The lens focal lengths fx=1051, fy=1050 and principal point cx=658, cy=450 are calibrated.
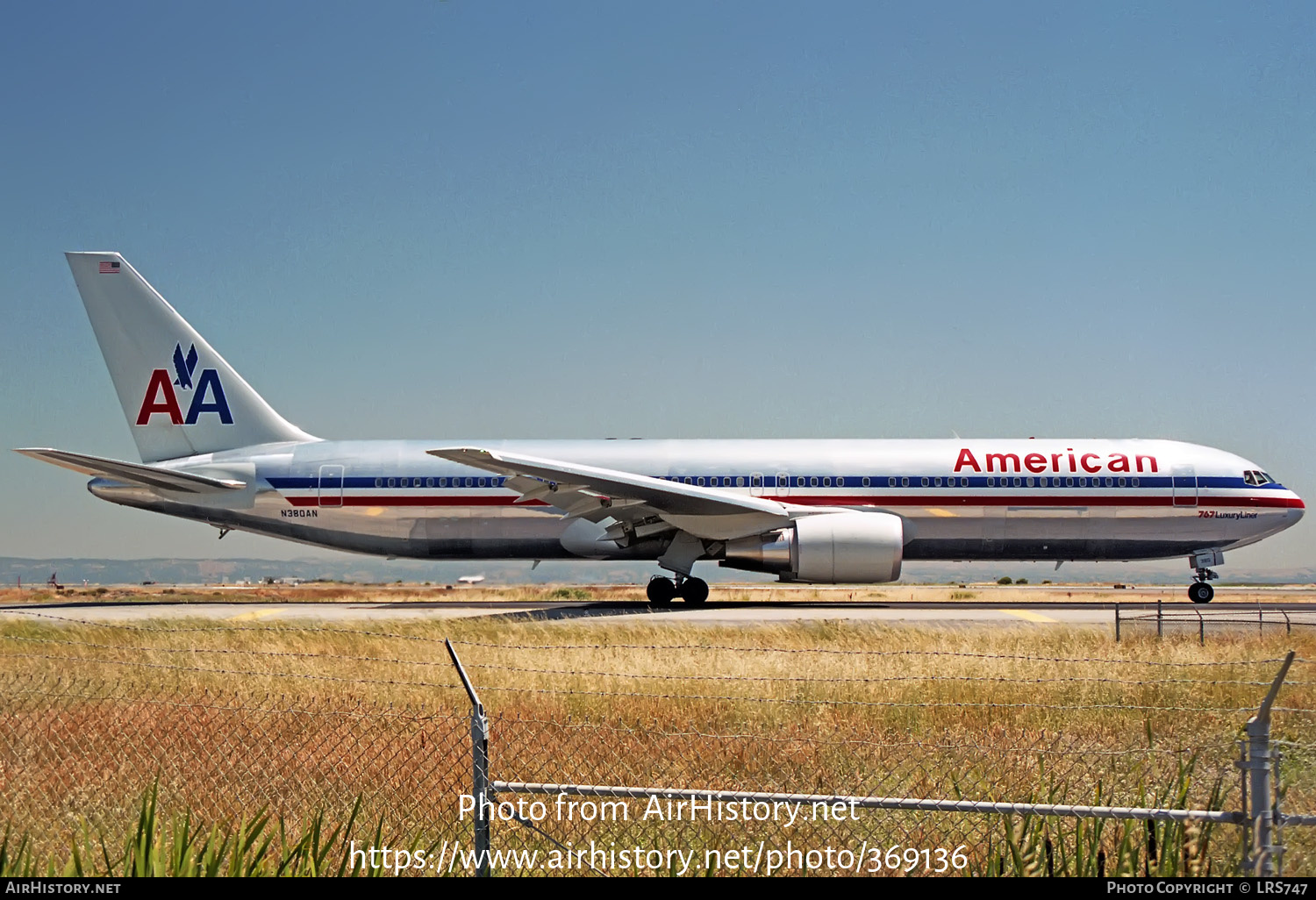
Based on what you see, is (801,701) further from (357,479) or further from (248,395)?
(248,395)

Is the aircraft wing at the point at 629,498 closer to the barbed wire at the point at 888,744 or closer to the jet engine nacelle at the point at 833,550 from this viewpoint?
the jet engine nacelle at the point at 833,550

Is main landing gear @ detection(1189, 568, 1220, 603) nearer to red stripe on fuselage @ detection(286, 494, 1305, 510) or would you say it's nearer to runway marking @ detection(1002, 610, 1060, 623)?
red stripe on fuselage @ detection(286, 494, 1305, 510)

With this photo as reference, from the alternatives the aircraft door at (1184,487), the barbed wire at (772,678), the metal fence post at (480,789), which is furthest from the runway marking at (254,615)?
the aircraft door at (1184,487)

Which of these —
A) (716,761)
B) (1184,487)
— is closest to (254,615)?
(716,761)

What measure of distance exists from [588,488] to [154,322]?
1225 centimetres

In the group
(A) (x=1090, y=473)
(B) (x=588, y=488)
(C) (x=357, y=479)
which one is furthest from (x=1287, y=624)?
(C) (x=357, y=479)

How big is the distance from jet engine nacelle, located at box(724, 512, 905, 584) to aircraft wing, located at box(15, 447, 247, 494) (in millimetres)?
12093

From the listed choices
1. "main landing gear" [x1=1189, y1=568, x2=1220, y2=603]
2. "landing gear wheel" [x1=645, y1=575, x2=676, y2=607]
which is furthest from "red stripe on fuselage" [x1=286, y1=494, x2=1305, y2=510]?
"landing gear wheel" [x1=645, y1=575, x2=676, y2=607]

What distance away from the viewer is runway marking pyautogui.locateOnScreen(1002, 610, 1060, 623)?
1888cm

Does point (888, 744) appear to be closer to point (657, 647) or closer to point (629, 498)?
point (657, 647)

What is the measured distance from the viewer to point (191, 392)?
2517cm

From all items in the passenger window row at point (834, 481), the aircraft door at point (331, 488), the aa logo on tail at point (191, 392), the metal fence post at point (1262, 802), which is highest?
the aa logo on tail at point (191, 392)

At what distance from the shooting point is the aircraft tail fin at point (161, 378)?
25141 mm

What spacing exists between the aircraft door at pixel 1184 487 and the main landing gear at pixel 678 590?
10901mm
